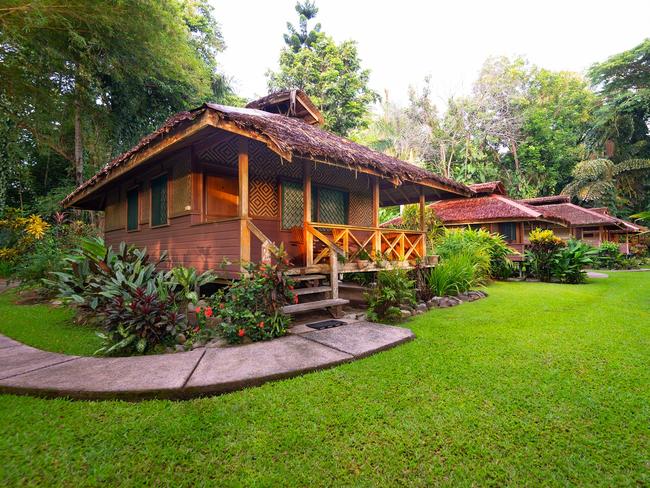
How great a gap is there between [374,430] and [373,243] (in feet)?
18.3

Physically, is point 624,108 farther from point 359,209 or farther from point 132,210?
point 132,210

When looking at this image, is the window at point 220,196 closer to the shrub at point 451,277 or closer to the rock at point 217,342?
the rock at point 217,342

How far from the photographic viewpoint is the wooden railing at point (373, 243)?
6.22m

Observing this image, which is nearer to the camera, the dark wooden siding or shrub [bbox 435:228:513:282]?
the dark wooden siding

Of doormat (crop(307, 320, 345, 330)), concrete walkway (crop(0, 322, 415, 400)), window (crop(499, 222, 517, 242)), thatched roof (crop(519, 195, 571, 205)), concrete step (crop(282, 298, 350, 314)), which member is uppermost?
thatched roof (crop(519, 195, 571, 205))

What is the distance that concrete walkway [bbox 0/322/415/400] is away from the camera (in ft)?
8.81

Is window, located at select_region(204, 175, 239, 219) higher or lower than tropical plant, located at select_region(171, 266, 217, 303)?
higher

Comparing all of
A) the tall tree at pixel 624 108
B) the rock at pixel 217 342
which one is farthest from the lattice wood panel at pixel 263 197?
the tall tree at pixel 624 108

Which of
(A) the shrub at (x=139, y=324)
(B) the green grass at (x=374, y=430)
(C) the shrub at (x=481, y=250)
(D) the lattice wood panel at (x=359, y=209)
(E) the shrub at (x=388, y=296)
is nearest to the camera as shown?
(B) the green grass at (x=374, y=430)

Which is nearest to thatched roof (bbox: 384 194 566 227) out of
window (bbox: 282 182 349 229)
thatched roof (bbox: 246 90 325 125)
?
window (bbox: 282 182 349 229)

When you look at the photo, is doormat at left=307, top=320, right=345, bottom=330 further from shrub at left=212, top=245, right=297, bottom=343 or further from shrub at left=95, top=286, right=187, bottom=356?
shrub at left=95, top=286, right=187, bottom=356

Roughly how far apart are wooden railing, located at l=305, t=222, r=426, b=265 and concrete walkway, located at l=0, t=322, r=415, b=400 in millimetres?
2304

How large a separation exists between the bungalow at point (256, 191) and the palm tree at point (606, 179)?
22.2 m

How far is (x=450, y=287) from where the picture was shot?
306 inches
